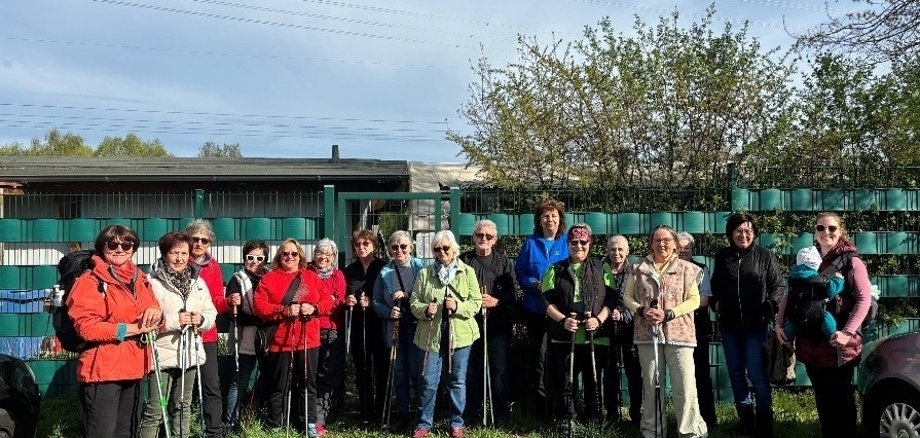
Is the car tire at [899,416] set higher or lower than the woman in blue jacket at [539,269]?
lower

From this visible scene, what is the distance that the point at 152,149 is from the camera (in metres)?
46.7

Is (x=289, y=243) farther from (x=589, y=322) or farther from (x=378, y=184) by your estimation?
(x=378, y=184)

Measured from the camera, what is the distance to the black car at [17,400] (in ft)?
15.8

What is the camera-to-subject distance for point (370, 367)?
617 centimetres

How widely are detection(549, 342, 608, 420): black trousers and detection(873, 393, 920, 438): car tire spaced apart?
6.27 ft

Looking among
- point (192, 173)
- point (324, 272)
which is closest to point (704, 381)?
point (324, 272)

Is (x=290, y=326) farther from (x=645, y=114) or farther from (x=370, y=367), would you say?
(x=645, y=114)

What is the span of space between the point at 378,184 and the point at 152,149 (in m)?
37.2

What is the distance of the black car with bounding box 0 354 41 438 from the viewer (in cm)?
481

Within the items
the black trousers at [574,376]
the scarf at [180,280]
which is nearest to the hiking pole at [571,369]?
the black trousers at [574,376]

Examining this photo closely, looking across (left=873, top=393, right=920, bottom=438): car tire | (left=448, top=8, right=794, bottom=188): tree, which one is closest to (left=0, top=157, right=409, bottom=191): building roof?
(left=448, top=8, right=794, bottom=188): tree

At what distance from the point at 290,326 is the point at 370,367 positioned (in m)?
0.91

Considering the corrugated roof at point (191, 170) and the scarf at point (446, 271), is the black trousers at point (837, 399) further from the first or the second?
the corrugated roof at point (191, 170)

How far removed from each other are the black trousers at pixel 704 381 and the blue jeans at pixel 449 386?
6.13 feet
